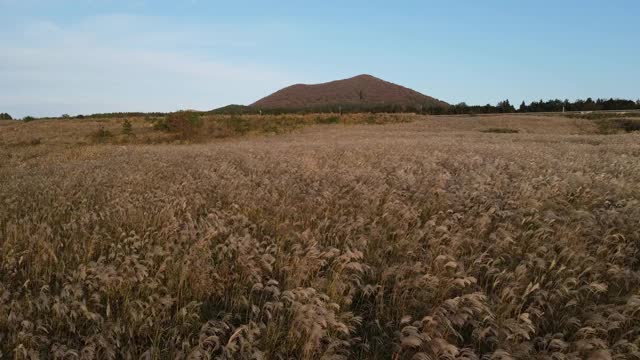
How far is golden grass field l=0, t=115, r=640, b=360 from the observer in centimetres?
342

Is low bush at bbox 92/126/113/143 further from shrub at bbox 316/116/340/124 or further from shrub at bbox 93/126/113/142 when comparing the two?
shrub at bbox 316/116/340/124

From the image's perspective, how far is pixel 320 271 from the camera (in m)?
4.75

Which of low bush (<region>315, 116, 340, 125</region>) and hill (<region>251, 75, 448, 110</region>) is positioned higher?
hill (<region>251, 75, 448, 110</region>)

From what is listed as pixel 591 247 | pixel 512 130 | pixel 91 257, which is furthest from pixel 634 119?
pixel 91 257

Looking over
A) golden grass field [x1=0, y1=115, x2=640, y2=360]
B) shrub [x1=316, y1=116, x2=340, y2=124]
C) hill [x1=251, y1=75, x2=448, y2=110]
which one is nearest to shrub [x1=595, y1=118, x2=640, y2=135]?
shrub [x1=316, y1=116, x2=340, y2=124]

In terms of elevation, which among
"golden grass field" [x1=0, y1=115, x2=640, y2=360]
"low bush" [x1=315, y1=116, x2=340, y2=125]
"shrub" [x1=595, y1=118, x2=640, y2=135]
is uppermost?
"low bush" [x1=315, y1=116, x2=340, y2=125]

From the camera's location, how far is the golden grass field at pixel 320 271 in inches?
135

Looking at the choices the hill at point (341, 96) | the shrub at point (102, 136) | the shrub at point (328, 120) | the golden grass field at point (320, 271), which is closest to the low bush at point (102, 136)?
the shrub at point (102, 136)

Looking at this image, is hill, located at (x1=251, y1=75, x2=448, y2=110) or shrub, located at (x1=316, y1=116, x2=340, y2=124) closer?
shrub, located at (x1=316, y1=116, x2=340, y2=124)

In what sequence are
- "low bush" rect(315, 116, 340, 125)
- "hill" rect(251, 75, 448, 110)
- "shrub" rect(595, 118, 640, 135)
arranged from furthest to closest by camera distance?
"hill" rect(251, 75, 448, 110) → "low bush" rect(315, 116, 340, 125) → "shrub" rect(595, 118, 640, 135)

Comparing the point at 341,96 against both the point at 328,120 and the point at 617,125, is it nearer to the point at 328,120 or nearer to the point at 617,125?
the point at 328,120

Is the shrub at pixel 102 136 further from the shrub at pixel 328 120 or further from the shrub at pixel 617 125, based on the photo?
the shrub at pixel 617 125

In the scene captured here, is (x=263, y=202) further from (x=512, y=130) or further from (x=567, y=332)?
(x=512, y=130)

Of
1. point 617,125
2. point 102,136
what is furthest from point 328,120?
point 617,125
